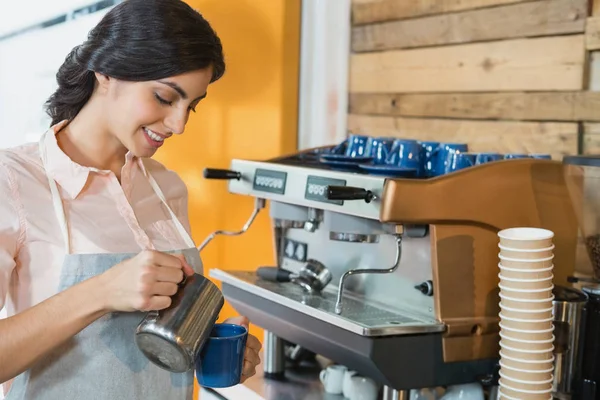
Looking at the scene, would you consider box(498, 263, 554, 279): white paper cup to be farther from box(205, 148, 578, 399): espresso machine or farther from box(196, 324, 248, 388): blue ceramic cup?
box(196, 324, 248, 388): blue ceramic cup

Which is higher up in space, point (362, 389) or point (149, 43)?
point (149, 43)

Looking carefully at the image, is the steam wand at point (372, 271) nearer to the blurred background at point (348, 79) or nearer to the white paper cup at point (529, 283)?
the white paper cup at point (529, 283)

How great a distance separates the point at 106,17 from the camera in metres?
1.25

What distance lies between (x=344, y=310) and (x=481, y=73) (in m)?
0.82

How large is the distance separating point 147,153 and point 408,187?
47cm

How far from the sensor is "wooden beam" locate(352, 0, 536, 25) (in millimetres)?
2039

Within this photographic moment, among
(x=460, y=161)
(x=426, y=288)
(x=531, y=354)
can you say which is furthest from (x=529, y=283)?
(x=460, y=161)

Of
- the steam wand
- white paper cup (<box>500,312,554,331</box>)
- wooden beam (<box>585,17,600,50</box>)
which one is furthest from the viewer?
wooden beam (<box>585,17,600,50</box>)

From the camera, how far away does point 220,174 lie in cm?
184

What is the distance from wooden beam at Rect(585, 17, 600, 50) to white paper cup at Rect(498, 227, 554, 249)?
1.91 ft

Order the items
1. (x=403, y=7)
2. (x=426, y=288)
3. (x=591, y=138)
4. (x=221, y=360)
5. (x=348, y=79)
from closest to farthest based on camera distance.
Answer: (x=221, y=360), (x=426, y=288), (x=591, y=138), (x=403, y=7), (x=348, y=79)

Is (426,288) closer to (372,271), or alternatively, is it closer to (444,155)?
(372,271)

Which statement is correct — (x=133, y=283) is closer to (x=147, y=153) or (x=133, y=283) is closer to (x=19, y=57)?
(x=147, y=153)

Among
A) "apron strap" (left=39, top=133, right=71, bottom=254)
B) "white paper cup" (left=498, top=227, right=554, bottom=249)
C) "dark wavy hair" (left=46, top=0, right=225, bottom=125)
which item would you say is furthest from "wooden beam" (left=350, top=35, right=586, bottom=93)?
"apron strap" (left=39, top=133, right=71, bottom=254)
